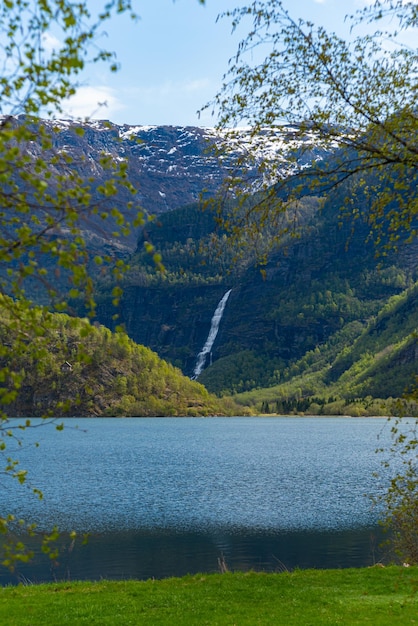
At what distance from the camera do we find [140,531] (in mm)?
51094

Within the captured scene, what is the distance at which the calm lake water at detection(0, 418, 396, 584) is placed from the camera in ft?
137

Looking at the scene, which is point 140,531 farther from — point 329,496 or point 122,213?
point 122,213

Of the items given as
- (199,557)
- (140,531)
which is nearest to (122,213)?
(199,557)

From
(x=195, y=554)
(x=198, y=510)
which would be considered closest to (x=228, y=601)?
(x=195, y=554)

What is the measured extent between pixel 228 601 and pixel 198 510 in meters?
37.9

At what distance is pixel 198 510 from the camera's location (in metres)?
59.3

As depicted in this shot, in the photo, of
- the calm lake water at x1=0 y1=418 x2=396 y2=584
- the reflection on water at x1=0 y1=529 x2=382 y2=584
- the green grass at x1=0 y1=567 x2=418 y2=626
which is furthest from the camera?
the calm lake water at x1=0 y1=418 x2=396 y2=584

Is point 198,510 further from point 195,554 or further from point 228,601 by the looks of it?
point 228,601

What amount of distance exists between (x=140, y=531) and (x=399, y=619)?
34.7 metres

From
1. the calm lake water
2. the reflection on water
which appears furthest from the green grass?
the reflection on water

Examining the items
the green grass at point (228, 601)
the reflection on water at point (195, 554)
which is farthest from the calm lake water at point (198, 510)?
the green grass at point (228, 601)

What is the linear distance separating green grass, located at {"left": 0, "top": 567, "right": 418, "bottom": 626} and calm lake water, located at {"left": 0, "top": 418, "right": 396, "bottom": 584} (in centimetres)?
433

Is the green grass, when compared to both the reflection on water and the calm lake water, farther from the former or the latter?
the reflection on water

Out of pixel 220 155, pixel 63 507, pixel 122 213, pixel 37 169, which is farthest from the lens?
pixel 63 507
